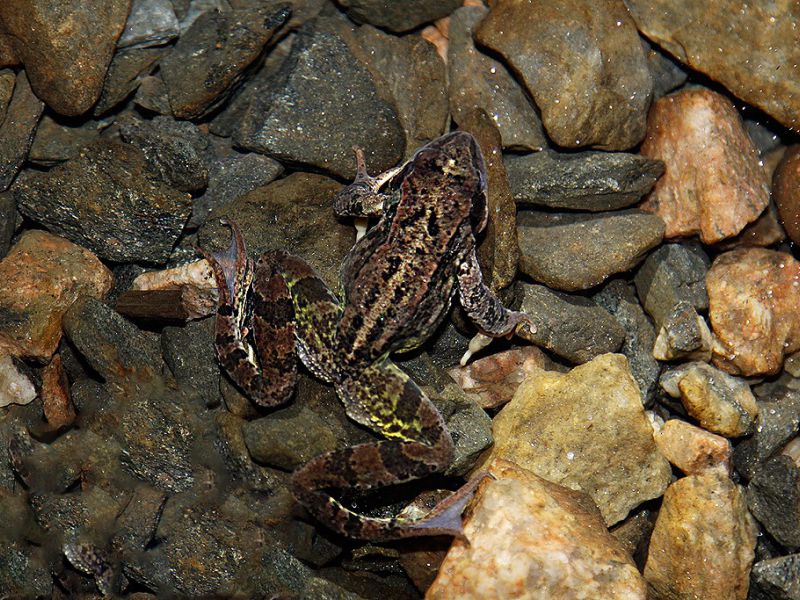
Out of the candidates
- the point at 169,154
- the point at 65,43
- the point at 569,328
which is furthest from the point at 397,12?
the point at 569,328

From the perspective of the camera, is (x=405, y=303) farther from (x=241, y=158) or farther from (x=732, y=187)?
(x=732, y=187)

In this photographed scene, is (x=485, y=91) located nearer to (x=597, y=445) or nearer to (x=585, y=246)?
(x=585, y=246)

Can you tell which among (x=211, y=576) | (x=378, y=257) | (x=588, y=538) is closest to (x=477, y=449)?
(x=588, y=538)

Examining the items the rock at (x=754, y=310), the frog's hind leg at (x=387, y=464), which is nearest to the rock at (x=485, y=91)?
the rock at (x=754, y=310)

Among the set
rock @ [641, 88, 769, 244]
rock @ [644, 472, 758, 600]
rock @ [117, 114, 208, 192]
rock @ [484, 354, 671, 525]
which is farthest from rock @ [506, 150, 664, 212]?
rock @ [117, 114, 208, 192]

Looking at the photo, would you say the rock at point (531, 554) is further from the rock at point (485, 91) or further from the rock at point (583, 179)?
the rock at point (485, 91)

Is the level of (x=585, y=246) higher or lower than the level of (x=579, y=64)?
lower

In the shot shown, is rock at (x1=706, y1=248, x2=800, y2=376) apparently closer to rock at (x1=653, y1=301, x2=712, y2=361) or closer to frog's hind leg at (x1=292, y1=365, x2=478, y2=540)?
rock at (x1=653, y1=301, x2=712, y2=361)
